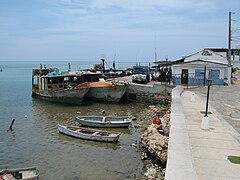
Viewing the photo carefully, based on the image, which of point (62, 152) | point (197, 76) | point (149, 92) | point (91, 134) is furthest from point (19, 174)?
point (197, 76)

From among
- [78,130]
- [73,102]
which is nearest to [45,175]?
[78,130]

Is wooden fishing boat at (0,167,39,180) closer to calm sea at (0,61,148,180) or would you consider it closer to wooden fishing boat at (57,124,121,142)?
calm sea at (0,61,148,180)

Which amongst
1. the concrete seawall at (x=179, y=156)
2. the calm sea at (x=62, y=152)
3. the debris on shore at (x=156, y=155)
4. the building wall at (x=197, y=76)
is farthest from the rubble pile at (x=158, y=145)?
the building wall at (x=197, y=76)

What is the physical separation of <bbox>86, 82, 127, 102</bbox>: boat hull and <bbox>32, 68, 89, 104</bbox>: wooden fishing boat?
4.54ft

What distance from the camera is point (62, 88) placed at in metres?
37.0

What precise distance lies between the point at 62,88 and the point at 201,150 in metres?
29.4

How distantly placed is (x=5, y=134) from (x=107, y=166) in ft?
34.9

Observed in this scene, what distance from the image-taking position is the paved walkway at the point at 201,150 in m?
7.14

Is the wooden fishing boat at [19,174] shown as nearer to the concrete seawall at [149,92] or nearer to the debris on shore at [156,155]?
the debris on shore at [156,155]

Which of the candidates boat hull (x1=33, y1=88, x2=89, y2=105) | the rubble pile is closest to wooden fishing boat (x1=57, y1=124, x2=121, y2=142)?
the rubble pile

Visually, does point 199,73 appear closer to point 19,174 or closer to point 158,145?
point 158,145

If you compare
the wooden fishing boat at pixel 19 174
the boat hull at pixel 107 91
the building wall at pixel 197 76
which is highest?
the building wall at pixel 197 76

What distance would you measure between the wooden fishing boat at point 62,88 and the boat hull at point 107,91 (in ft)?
4.54

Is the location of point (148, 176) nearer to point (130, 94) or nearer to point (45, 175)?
point (45, 175)
